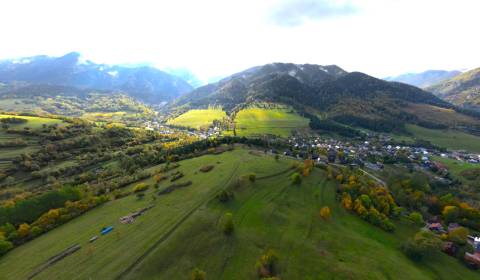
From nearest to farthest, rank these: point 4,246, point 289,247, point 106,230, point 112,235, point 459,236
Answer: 1. point 289,247
2. point 112,235
3. point 4,246
4. point 106,230
5. point 459,236

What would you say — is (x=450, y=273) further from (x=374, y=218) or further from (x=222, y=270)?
(x=222, y=270)

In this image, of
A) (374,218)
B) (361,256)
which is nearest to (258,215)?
(361,256)

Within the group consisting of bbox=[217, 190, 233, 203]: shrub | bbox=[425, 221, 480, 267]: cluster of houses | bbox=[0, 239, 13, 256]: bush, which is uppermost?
bbox=[217, 190, 233, 203]: shrub

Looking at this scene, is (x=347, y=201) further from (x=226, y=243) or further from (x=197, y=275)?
(x=197, y=275)

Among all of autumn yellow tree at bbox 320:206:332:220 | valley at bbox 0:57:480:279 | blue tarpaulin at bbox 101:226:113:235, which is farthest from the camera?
autumn yellow tree at bbox 320:206:332:220

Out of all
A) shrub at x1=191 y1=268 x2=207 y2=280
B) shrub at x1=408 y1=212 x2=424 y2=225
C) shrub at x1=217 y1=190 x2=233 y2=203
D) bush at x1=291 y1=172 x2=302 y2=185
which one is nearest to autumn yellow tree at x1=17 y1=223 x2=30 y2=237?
shrub at x1=217 y1=190 x2=233 y2=203

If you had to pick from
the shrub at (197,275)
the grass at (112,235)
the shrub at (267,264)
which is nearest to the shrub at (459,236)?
the shrub at (267,264)

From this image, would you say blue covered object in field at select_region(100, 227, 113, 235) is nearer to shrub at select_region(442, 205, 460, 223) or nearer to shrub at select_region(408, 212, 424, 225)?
shrub at select_region(408, 212, 424, 225)

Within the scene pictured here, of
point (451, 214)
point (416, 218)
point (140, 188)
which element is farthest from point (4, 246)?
point (451, 214)
